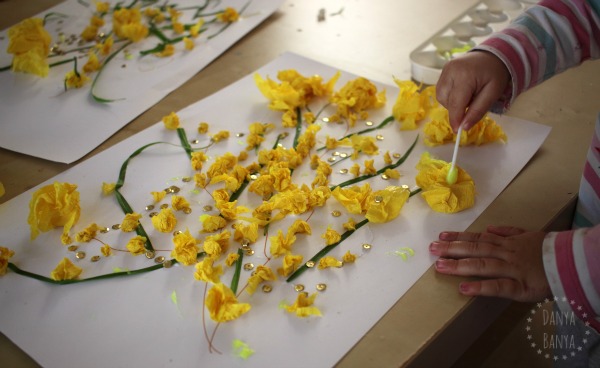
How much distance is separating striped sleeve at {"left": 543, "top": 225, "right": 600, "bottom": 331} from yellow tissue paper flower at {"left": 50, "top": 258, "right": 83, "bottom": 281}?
0.46 meters

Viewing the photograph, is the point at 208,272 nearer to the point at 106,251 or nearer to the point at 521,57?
the point at 106,251

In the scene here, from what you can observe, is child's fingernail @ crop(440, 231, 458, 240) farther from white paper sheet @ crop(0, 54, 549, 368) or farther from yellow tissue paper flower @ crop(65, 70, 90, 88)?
yellow tissue paper flower @ crop(65, 70, 90, 88)

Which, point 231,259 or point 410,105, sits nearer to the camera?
point 231,259

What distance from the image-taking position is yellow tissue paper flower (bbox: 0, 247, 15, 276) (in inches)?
23.5

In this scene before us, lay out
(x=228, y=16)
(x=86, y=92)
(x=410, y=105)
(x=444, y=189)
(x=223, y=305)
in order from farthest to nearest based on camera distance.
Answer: (x=228, y=16) < (x=86, y=92) < (x=410, y=105) < (x=444, y=189) < (x=223, y=305)

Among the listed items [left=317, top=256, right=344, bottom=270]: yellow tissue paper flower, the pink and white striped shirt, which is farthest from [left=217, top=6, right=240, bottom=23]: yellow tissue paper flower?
[left=317, top=256, right=344, bottom=270]: yellow tissue paper flower

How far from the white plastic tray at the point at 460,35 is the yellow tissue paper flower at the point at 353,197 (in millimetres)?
280

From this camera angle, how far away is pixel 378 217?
63cm

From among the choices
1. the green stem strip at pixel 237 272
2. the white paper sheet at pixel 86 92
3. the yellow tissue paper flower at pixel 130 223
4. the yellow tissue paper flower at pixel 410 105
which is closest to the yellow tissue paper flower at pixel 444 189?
the yellow tissue paper flower at pixel 410 105

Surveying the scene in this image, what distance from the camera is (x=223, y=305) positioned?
21.1 inches

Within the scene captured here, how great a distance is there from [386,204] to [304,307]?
0.16 metres

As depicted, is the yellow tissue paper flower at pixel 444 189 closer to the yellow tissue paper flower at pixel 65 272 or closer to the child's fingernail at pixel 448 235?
the child's fingernail at pixel 448 235

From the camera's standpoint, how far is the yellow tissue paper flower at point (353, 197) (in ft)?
2.10

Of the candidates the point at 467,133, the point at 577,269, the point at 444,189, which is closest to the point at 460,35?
the point at 467,133
